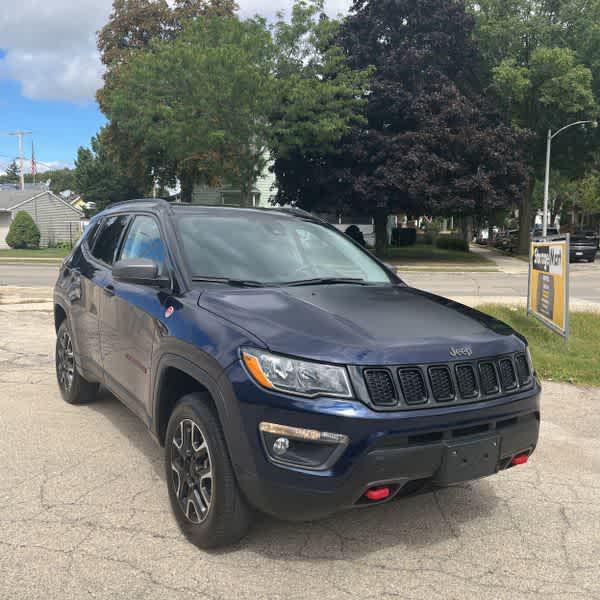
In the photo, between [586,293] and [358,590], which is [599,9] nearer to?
[586,293]

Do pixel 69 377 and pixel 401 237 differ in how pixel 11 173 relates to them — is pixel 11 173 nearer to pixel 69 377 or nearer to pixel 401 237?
pixel 401 237

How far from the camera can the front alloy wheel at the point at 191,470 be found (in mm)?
3010

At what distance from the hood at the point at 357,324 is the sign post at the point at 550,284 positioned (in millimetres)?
4776

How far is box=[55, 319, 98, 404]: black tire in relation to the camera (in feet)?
17.4

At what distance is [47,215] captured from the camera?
45.7 metres

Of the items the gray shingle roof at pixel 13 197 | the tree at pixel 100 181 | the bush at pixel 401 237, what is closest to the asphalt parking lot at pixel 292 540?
the bush at pixel 401 237

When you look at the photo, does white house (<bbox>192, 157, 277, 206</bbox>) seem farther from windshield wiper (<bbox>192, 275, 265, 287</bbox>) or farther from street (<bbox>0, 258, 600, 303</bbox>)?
windshield wiper (<bbox>192, 275, 265, 287</bbox>)

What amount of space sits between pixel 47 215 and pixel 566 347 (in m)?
44.4

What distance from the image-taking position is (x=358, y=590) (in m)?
2.76

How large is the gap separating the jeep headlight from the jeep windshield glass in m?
1.00

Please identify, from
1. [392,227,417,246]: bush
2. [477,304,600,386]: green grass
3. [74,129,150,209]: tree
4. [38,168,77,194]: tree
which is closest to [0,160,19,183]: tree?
[38,168,77,194]: tree

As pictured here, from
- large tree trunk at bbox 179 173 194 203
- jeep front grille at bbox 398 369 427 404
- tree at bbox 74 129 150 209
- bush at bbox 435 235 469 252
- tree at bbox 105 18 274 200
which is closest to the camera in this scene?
jeep front grille at bbox 398 369 427 404

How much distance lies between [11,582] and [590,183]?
6058cm

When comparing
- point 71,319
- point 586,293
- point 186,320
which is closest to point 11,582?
point 186,320
